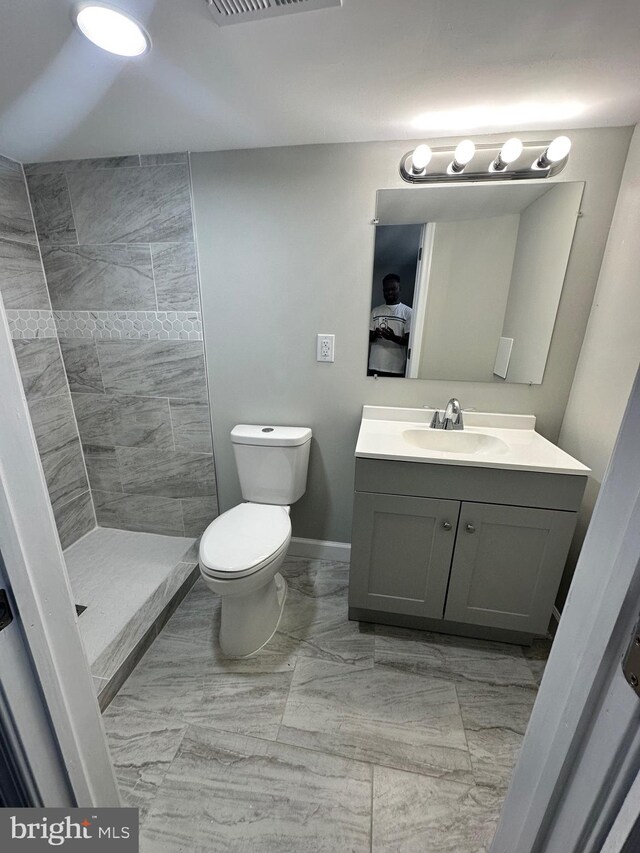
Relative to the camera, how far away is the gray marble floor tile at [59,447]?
5.82 ft

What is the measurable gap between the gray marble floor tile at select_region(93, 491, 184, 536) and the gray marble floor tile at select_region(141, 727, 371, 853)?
1.13 meters

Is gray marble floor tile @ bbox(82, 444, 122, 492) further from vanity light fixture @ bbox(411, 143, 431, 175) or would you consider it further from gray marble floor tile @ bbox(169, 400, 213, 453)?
vanity light fixture @ bbox(411, 143, 431, 175)

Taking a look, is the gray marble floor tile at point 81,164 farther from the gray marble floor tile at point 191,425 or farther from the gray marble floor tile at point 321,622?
the gray marble floor tile at point 321,622

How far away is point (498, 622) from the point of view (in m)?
1.39

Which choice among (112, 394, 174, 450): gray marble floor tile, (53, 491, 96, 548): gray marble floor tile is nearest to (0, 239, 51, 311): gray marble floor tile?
(112, 394, 174, 450): gray marble floor tile

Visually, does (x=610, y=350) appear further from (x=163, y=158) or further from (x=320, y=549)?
(x=163, y=158)

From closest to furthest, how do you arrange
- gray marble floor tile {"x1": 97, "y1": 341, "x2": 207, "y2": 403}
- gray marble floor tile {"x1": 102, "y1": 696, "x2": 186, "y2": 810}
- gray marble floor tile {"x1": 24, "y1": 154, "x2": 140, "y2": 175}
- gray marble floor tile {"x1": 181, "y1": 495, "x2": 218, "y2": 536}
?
1. gray marble floor tile {"x1": 102, "y1": 696, "x2": 186, "y2": 810}
2. gray marble floor tile {"x1": 24, "y1": 154, "x2": 140, "y2": 175}
3. gray marble floor tile {"x1": 97, "y1": 341, "x2": 207, "y2": 403}
4. gray marble floor tile {"x1": 181, "y1": 495, "x2": 218, "y2": 536}

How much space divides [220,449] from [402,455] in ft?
3.44

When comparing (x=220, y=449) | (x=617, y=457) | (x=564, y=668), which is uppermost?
(x=617, y=457)

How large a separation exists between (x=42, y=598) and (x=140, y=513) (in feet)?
5.60

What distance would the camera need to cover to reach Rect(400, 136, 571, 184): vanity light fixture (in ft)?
4.07

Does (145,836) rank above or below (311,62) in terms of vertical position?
below

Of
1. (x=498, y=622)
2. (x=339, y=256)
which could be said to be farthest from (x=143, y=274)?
(x=498, y=622)

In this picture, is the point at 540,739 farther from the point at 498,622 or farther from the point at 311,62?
the point at 311,62
